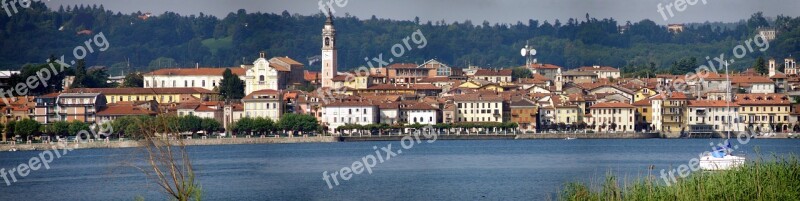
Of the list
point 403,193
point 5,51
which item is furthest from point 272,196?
point 5,51

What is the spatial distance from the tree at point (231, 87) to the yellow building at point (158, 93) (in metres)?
0.29

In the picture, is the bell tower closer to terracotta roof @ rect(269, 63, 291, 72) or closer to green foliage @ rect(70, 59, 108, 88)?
terracotta roof @ rect(269, 63, 291, 72)

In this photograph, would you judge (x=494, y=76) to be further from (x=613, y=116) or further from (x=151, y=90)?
(x=613, y=116)

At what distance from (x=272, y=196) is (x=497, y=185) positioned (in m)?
3.38

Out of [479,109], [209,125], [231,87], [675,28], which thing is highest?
[675,28]

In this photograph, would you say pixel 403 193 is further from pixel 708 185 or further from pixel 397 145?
pixel 397 145

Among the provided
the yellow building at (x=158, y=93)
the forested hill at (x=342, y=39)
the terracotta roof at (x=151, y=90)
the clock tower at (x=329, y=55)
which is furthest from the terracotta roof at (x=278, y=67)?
the forested hill at (x=342, y=39)

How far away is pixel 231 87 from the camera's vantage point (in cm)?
5581

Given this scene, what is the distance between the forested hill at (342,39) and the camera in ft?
304

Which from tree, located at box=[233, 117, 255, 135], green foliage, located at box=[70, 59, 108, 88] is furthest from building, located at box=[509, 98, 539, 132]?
green foliage, located at box=[70, 59, 108, 88]

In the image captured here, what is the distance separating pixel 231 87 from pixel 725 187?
134 ft

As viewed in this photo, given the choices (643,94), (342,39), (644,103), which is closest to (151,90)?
(643,94)

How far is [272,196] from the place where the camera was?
23734 mm

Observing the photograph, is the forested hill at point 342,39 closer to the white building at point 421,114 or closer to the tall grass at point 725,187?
the white building at point 421,114
